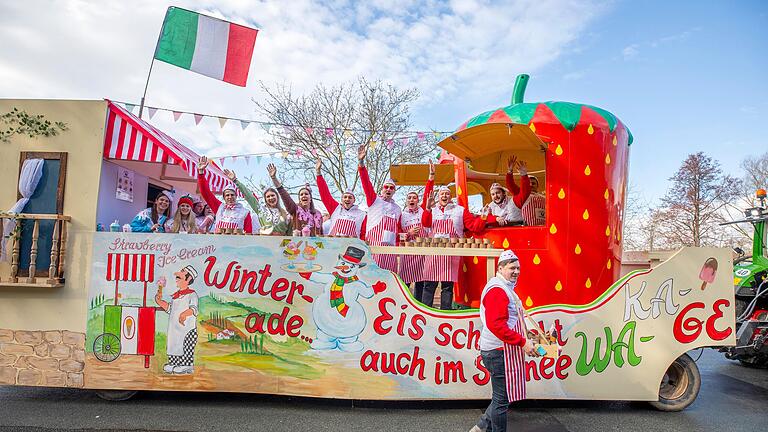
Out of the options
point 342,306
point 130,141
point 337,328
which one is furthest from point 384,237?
point 130,141

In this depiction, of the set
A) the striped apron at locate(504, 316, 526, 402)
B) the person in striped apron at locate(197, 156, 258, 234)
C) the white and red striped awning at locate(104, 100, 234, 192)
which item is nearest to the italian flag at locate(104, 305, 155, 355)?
the person in striped apron at locate(197, 156, 258, 234)

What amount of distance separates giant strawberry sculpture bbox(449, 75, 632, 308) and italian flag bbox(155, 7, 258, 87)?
13.6ft

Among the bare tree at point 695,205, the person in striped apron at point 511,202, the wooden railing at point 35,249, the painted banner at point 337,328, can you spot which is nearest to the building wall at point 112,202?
the wooden railing at point 35,249

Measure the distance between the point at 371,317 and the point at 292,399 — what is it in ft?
4.33

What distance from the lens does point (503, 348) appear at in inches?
142

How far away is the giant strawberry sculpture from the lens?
534 centimetres

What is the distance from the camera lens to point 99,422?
429 cm

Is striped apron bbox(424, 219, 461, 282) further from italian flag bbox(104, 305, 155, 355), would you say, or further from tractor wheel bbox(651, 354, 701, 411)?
italian flag bbox(104, 305, 155, 355)

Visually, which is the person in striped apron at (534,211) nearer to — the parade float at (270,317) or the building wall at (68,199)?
the parade float at (270,317)

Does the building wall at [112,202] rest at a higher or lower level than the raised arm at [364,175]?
lower

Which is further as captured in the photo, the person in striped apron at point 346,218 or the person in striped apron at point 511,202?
the person in striped apron at point 346,218

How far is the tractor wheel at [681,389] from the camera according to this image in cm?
477

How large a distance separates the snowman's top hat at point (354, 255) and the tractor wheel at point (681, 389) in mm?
3291

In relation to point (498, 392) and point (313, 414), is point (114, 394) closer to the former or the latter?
point (313, 414)
